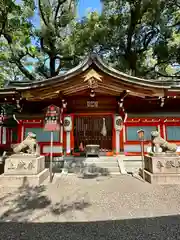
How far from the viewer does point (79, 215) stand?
3.67 metres

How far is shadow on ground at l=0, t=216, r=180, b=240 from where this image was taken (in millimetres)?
2850

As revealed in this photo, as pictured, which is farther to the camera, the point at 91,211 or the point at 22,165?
the point at 22,165

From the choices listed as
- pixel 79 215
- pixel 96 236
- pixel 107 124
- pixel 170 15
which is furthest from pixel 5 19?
pixel 170 15

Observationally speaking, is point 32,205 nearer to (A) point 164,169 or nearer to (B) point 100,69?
(A) point 164,169

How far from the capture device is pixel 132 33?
49.5 feet

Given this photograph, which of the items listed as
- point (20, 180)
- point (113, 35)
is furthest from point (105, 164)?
point (113, 35)

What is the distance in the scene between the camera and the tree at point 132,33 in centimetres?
1447

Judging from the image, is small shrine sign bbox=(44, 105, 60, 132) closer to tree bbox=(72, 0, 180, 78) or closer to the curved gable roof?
the curved gable roof

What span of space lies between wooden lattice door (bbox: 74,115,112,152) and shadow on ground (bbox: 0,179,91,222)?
16.0ft


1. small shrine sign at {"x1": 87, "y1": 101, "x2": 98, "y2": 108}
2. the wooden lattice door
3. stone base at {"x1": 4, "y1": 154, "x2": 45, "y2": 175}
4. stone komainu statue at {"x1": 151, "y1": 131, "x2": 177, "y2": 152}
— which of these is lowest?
stone base at {"x1": 4, "y1": 154, "x2": 45, "y2": 175}

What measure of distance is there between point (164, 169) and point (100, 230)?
3687 mm

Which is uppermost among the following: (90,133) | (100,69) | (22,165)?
(100,69)

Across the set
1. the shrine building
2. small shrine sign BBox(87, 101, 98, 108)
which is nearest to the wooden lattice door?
the shrine building

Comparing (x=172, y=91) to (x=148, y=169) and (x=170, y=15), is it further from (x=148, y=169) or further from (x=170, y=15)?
(x=170, y=15)
